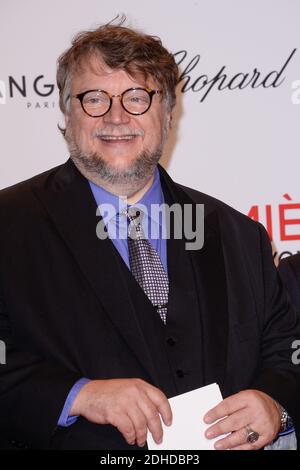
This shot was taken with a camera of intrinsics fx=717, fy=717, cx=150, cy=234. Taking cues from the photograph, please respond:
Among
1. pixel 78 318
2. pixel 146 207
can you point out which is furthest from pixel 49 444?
pixel 146 207

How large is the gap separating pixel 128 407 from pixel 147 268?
0.47 metres

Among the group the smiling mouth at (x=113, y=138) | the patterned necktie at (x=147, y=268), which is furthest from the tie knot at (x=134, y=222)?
the smiling mouth at (x=113, y=138)

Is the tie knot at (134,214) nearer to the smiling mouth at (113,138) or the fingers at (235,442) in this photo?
the smiling mouth at (113,138)

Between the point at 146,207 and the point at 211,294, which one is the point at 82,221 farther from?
the point at 211,294

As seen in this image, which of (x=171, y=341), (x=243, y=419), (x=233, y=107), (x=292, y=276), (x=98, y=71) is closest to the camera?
(x=243, y=419)

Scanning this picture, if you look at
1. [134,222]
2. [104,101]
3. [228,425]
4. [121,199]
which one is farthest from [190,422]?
[104,101]

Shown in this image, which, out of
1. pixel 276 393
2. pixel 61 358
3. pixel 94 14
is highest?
pixel 94 14

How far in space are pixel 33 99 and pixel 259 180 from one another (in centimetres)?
105

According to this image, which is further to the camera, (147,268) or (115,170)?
(115,170)

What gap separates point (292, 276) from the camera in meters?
2.69

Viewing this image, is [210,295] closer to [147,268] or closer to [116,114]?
[147,268]

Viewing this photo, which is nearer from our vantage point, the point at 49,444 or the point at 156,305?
the point at 49,444

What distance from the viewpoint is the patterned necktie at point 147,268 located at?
212cm

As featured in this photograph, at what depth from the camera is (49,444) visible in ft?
6.34
